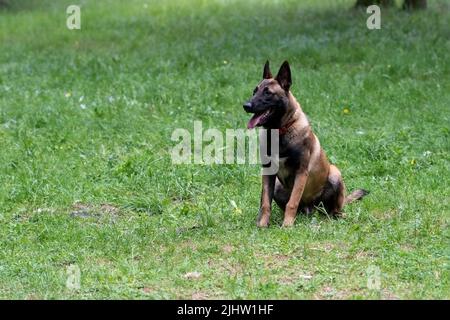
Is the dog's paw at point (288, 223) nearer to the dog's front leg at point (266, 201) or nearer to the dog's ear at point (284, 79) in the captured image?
the dog's front leg at point (266, 201)

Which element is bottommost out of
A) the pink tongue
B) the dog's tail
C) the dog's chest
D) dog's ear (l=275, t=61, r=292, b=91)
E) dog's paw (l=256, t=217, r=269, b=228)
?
dog's paw (l=256, t=217, r=269, b=228)

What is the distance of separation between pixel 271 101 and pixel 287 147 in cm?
42

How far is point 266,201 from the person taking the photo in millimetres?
7715

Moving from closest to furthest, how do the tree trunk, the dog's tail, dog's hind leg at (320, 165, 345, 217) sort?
dog's hind leg at (320, 165, 345, 217) < the dog's tail < the tree trunk

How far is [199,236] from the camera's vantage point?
7449 mm

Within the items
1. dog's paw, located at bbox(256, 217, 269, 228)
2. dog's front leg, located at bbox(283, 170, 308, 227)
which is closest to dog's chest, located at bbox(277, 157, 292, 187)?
dog's front leg, located at bbox(283, 170, 308, 227)

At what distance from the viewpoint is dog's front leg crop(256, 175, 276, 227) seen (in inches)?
303

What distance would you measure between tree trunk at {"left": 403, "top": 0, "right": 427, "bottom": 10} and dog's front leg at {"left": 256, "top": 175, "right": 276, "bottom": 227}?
10549 millimetres

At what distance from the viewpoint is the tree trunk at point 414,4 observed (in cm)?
1739

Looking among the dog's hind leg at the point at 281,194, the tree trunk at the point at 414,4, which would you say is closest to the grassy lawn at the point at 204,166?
the dog's hind leg at the point at 281,194

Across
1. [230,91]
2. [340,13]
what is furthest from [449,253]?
[340,13]

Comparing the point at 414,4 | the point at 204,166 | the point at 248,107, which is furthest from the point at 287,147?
the point at 414,4

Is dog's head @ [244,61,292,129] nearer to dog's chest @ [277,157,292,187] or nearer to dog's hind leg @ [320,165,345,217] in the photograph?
dog's chest @ [277,157,292,187]
